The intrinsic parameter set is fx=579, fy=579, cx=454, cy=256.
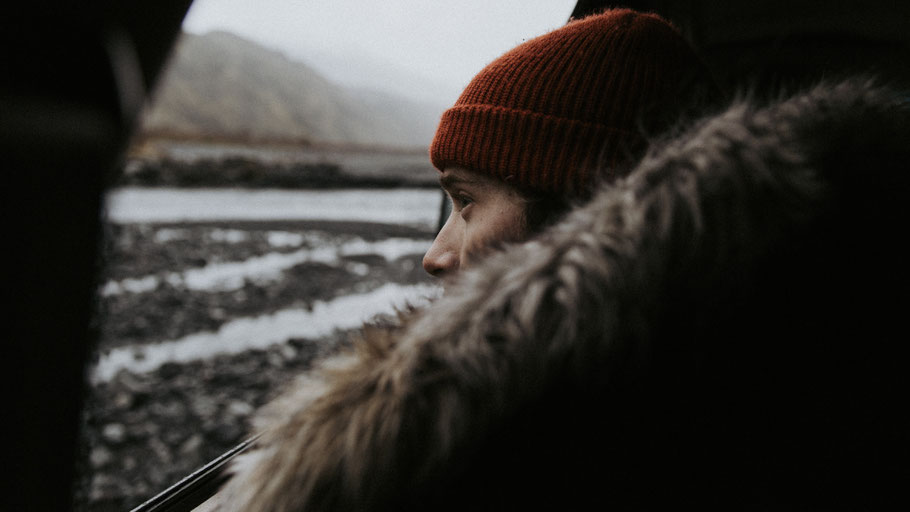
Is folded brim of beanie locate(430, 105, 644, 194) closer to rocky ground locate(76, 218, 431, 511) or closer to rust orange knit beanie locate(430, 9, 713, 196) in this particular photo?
rust orange knit beanie locate(430, 9, 713, 196)

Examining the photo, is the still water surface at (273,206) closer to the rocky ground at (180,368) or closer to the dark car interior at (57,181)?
the rocky ground at (180,368)

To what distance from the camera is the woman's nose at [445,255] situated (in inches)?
51.4

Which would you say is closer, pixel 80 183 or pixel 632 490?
pixel 80 183

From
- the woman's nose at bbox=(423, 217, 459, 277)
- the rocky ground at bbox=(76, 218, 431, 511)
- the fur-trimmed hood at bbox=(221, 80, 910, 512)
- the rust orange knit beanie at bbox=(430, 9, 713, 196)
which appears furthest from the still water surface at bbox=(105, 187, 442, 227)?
the fur-trimmed hood at bbox=(221, 80, 910, 512)

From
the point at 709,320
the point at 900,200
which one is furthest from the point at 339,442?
the point at 900,200

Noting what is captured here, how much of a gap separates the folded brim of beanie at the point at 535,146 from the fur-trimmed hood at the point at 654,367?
0.41 meters

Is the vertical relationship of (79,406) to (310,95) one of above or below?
above

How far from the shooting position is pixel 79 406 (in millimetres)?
427

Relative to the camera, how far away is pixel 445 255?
131 cm

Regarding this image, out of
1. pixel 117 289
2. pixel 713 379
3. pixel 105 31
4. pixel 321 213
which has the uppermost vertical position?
pixel 105 31

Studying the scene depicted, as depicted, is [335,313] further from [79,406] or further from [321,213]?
[321,213]

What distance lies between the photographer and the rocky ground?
2.53 meters

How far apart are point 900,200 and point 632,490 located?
1.82 feet

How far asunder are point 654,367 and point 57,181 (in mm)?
587
